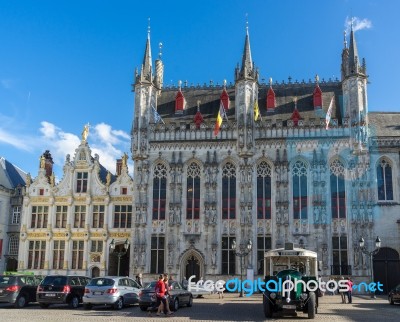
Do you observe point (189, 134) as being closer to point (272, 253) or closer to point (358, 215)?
point (358, 215)

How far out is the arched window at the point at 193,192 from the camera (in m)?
44.4

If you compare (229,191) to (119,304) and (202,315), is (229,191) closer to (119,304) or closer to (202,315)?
(119,304)

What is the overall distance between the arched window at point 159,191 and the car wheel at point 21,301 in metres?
18.5

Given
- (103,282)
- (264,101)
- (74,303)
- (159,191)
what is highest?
(264,101)

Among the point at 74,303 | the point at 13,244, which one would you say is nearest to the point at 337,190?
the point at 74,303

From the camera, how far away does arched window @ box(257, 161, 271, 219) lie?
43734 millimetres

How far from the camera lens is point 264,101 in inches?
1906

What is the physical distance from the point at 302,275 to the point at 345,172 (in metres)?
23.0

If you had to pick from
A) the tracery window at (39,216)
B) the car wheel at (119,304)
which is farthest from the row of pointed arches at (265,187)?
→ the car wheel at (119,304)

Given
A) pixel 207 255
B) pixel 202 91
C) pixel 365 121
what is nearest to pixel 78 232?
pixel 207 255

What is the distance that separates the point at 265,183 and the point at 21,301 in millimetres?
23360

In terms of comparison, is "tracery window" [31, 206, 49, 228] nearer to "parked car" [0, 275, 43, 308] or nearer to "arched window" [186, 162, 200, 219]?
"arched window" [186, 162, 200, 219]

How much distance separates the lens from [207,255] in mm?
43406

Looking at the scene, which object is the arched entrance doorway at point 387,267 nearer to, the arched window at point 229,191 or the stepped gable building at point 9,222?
the arched window at point 229,191
